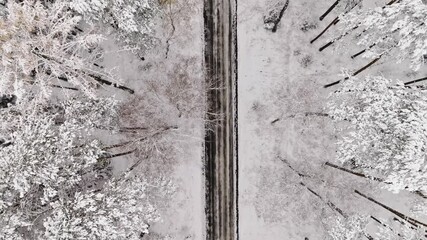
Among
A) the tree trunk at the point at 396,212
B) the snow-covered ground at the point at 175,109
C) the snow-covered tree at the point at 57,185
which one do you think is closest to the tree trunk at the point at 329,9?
the snow-covered ground at the point at 175,109

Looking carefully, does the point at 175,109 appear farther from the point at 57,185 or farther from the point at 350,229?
the point at 350,229

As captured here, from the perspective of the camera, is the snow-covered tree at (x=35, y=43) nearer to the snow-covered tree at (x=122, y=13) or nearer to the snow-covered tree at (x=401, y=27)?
the snow-covered tree at (x=122, y=13)

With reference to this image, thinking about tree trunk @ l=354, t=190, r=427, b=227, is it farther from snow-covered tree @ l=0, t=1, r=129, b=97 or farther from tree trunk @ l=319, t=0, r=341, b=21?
snow-covered tree @ l=0, t=1, r=129, b=97

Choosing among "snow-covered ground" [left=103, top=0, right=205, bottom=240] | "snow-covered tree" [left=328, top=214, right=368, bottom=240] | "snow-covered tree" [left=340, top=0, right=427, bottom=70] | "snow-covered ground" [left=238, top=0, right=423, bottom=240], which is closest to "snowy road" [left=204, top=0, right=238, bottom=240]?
"snow-covered ground" [left=103, top=0, right=205, bottom=240]

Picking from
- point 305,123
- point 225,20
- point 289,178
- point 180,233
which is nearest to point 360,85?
point 305,123

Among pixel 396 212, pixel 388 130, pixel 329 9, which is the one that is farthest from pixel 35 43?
pixel 396 212

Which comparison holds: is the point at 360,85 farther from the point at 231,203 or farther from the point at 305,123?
the point at 231,203
